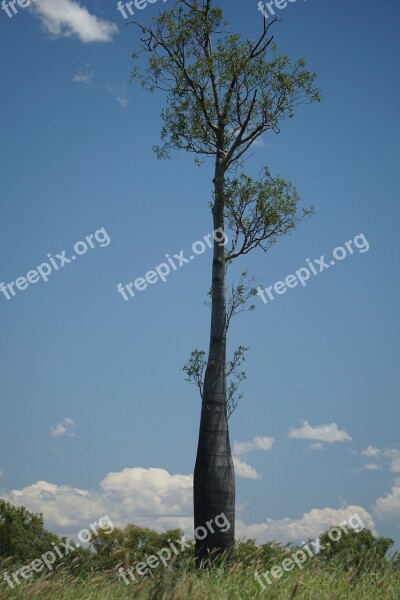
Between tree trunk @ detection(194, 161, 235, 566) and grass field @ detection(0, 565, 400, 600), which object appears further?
tree trunk @ detection(194, 161, 235, 566)

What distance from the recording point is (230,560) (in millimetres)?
13180

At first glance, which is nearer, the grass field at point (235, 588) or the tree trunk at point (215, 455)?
the grass field at point (235, 588)

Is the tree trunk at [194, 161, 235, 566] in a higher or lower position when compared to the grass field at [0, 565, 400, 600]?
higher

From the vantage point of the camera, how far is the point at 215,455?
13.8 m

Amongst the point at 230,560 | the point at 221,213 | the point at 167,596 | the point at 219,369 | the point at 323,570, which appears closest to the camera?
the point at 167,596

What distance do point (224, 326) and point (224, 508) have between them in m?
3.88

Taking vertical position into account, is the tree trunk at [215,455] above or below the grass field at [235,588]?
above

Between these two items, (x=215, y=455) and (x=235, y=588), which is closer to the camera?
(x=235, y=588)

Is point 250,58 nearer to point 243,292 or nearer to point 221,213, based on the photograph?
point 221,213

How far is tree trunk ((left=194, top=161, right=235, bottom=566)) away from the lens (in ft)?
43.8

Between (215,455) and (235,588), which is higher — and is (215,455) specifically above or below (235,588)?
above

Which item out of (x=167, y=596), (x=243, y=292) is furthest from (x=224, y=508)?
(x=167, y=596)

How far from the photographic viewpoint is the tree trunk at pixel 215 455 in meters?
13.4

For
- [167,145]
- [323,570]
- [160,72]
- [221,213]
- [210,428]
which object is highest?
[160,72]
